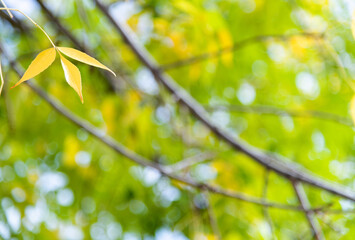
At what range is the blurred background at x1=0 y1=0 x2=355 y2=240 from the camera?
1.13m

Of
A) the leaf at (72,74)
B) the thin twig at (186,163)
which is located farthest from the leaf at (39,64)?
the thin twig at (186,163)

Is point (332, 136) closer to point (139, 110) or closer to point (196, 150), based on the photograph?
point (196, 150)

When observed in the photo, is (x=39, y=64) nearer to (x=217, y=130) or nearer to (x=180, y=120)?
(x=217, y=130)

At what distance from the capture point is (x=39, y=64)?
1.26ft

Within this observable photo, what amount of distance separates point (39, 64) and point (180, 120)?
0.96m

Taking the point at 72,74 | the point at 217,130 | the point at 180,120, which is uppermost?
the point at 72,74

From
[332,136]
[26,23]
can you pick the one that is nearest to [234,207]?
[332,136]

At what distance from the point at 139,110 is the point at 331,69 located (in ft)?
2.20

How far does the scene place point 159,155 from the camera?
139 cm

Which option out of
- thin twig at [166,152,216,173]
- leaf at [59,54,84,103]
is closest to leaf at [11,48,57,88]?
leaf at [59,54,84,103]

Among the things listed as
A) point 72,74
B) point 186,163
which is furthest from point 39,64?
point 186,163

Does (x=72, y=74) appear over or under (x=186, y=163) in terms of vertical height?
over

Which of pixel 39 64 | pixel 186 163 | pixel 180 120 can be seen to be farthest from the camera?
pixel 180 120

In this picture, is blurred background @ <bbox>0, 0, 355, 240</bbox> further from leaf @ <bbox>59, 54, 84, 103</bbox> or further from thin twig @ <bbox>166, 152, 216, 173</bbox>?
leaf @ <bbox>59, 54, 84, 103</bbox>
